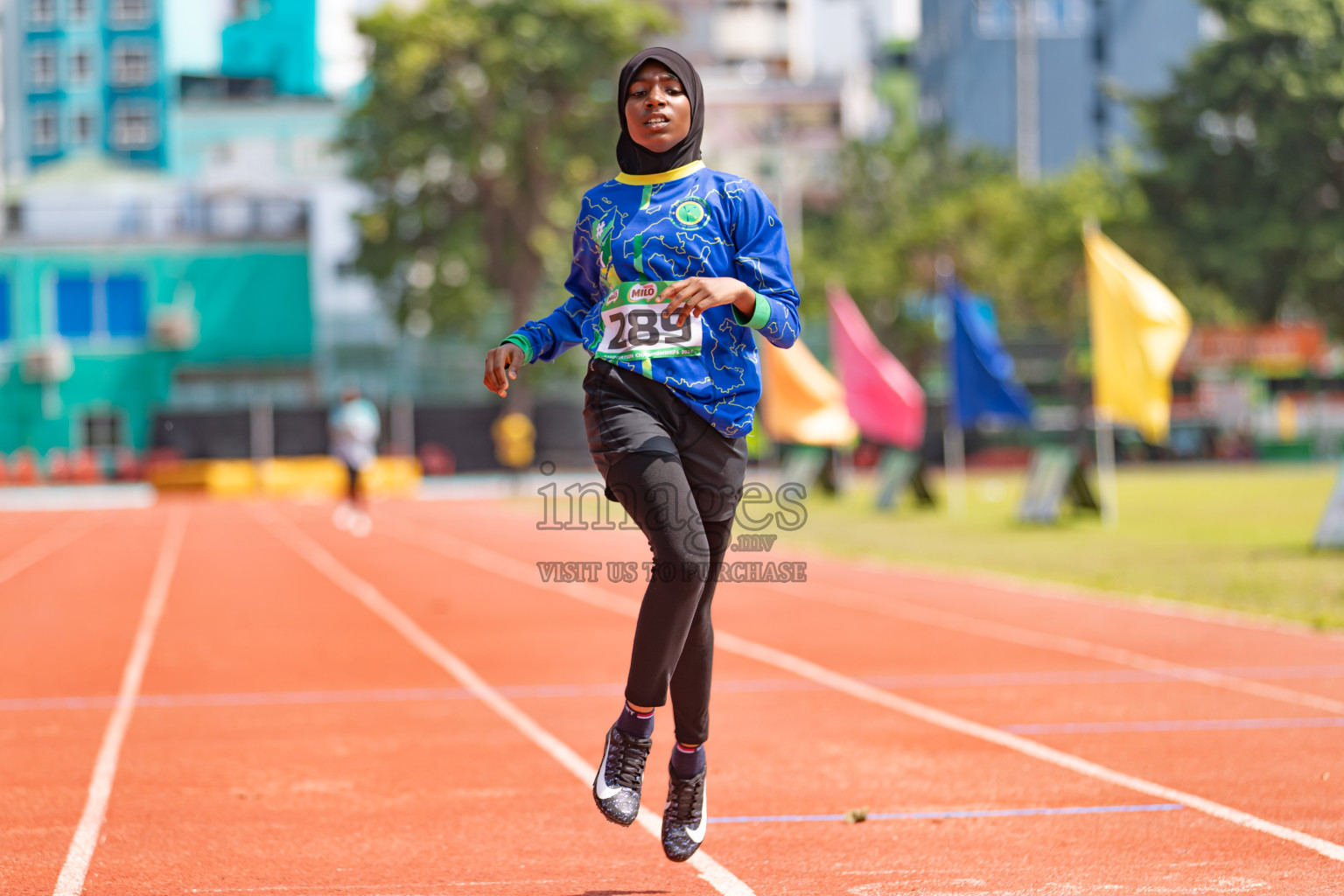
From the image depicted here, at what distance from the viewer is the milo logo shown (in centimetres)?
443

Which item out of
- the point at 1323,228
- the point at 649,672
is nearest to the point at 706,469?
the point at 649,672

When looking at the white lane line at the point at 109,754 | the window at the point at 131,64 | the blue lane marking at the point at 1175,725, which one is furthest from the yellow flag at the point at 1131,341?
the window at the point at 131,64

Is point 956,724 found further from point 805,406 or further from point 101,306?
point 101,306

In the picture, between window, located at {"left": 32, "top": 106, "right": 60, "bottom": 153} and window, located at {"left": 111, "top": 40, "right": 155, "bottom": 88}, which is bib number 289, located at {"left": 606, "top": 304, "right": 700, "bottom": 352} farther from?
window, located at {"left": 32, "top": 106, "right": 60, "bottom": 153}

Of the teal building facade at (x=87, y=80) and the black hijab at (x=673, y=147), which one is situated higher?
the teal building facade at (x=87, y=80)

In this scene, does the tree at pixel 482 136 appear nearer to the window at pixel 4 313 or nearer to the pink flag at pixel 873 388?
the window at pixel 4 313

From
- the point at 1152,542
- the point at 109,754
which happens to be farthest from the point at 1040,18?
the point at 109,754

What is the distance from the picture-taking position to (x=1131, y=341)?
68.6ft

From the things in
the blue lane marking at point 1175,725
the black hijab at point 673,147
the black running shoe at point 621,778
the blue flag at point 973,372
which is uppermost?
the black hijab at point 673,147

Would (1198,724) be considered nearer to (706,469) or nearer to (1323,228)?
(706,469)

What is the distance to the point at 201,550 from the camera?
20781mm

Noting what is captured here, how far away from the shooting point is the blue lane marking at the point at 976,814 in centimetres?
536

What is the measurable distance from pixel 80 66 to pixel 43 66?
4.58 ft

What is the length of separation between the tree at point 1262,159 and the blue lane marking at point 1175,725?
37898mm
